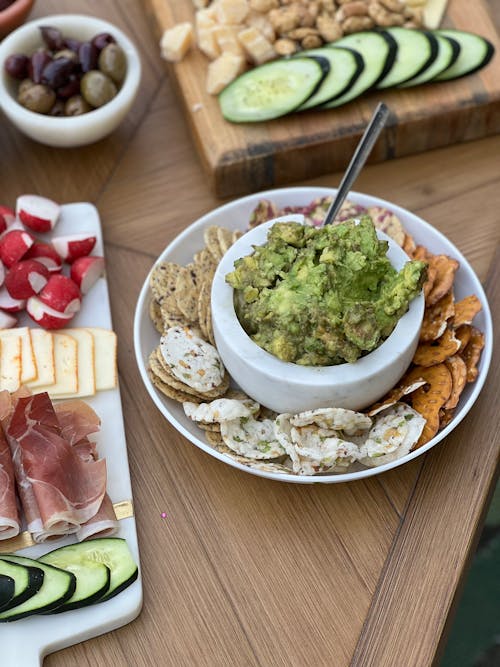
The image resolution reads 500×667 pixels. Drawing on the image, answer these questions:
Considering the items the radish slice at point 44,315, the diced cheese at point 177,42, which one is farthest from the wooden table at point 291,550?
the diced cheese at point 177,42

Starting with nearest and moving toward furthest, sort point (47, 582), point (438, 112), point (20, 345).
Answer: point (47, 582) < point (20, 345) < point (438, 112)

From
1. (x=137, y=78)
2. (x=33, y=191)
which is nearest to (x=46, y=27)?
(x=137, y=78)

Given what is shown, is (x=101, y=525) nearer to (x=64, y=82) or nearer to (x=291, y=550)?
(x=291, y=550)

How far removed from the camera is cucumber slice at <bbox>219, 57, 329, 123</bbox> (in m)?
1.88

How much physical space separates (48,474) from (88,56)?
1012mm

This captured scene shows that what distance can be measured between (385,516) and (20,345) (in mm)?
787

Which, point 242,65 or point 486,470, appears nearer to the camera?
point 486,470

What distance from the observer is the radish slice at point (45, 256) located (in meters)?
1.76

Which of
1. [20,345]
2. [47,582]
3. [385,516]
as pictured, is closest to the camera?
[47,582]

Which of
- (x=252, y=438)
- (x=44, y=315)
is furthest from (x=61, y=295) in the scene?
(x=252, y=438)

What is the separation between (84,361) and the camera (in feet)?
5.44

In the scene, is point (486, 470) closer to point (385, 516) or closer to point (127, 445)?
point (385, 516)

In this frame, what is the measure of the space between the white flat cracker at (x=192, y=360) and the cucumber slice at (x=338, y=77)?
681 millimetres

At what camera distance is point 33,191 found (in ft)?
6.51
